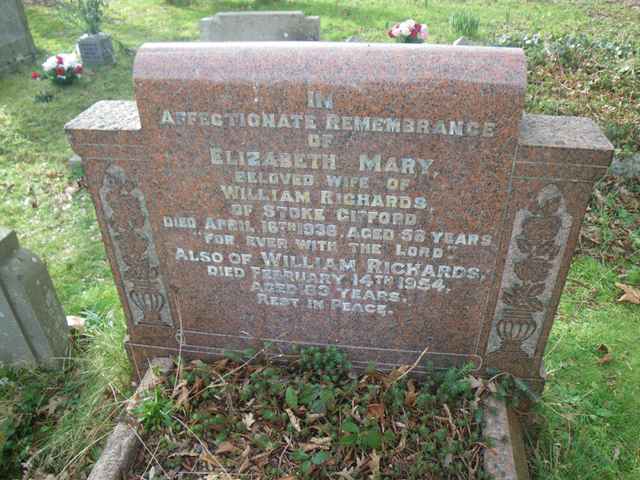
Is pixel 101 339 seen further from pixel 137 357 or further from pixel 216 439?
pixel 216 439

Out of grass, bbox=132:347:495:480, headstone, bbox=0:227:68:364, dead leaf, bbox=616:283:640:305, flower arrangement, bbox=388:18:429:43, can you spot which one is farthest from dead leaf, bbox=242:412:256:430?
flower arrangement, bbox=388:18:429:43

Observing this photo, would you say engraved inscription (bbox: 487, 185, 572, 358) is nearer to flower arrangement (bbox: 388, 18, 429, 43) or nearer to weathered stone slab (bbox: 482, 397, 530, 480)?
weathered stone slab (bbox: 482, 397, 530, 480)

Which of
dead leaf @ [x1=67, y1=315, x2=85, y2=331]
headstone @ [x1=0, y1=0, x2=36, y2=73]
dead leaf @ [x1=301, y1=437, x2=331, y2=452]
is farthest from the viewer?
headstone @ [x1=0, y1=0, x2=36, y2=73]

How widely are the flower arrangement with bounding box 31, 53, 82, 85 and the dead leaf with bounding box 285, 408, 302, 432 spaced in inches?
287

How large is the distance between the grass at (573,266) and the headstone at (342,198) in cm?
52

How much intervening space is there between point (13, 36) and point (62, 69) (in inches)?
77.9

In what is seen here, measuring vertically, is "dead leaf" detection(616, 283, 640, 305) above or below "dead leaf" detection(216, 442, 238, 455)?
below

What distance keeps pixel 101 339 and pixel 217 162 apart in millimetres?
1824

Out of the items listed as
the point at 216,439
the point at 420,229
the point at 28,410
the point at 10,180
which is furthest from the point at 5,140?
the point at 420,229

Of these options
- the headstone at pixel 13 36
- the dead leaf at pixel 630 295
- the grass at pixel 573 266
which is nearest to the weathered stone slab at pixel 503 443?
the grass at pixel 573 266

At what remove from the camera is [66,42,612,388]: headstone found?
2369mm

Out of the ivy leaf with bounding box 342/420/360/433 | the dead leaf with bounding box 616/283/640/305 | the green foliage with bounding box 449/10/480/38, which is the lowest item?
the dead leaf with bounding box 616/283/640/305

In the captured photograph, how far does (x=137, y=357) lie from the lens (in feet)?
11.2

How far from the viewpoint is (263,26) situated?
26.5 ft
